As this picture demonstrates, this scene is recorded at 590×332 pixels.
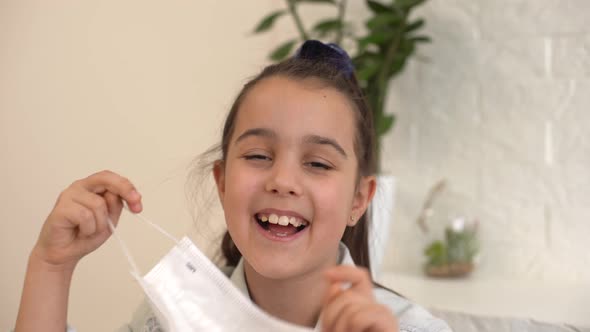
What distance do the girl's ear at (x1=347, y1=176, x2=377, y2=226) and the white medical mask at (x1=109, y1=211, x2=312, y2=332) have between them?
0.22 metres

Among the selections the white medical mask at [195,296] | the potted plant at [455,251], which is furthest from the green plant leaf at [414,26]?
the white medical mask at [195,296]

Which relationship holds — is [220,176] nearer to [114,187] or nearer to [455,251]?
[114,187]

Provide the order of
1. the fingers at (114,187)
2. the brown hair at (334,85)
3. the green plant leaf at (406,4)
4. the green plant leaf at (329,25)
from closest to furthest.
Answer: the fingers at (114,187) < the brown hair at (334,85) < the green plant leaf at (406,4) < the green plant leaf at (329,25)

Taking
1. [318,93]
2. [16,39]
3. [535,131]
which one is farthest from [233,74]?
[318,93]

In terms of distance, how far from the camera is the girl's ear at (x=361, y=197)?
0.97m

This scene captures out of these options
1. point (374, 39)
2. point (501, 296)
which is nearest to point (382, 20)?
point (374, 39)

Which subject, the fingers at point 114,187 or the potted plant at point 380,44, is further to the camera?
the potted plant at point 380,44

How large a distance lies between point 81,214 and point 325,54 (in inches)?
17.2

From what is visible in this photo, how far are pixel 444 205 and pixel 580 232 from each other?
1.09ft

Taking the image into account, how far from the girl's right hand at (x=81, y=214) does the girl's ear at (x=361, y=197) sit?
314 mm

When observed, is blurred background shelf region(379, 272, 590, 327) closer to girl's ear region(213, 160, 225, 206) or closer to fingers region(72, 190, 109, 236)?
girl's ear region(213, 160, 225, 206)

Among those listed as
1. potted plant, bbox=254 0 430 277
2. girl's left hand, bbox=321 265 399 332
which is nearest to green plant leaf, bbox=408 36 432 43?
potted plant, bbox=254 0 430 277

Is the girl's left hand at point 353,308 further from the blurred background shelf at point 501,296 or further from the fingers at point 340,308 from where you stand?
the blurred background shelf at point 501,296

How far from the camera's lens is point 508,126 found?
64.6 inches
